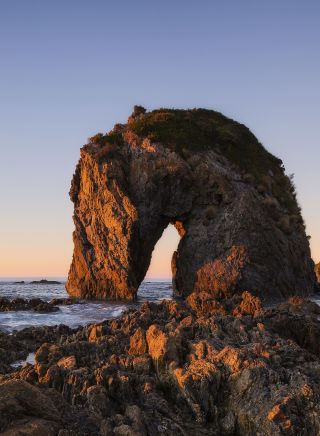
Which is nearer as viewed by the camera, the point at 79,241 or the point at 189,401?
the point at 189,401

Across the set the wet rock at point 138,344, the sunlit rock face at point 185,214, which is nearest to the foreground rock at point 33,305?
the sunlit rock face at point 185,214

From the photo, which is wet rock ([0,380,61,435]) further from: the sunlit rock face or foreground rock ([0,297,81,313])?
the sunlit rock face

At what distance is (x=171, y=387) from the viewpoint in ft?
30.4

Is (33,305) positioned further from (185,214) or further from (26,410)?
(26,410)

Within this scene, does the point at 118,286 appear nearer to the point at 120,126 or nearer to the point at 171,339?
the point at 120,126

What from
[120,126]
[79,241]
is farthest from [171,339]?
[120,126]

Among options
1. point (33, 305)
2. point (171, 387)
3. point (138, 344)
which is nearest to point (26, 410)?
point (171, 387)

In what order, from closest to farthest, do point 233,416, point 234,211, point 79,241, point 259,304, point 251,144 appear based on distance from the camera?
point 233,416, point 259,304, point 234,211, point 79,241, point 251,144

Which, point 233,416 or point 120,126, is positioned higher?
point 120,126

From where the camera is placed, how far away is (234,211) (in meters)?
34.1

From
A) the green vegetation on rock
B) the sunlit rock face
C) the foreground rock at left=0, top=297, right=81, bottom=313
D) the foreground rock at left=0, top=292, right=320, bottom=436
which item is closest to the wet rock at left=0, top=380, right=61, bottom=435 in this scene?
the foreground rock at left=0, top=292, right=320, bottom=436

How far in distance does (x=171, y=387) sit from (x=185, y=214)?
90.4 feet

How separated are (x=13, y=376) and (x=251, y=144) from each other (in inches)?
1461

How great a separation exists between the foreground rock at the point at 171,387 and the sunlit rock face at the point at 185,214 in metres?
20.2
